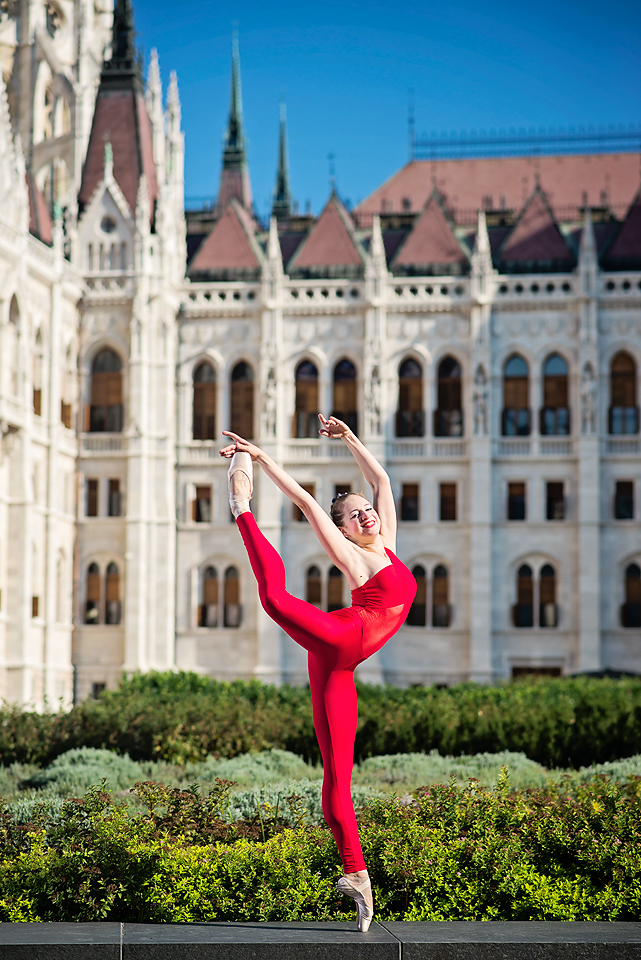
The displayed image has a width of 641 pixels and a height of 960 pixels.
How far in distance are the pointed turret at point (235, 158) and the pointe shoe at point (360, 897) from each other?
4945 cm

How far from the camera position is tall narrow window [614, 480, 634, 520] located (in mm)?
42625

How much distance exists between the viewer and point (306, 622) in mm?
8609

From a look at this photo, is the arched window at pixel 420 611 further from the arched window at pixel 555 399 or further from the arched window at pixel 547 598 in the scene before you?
the arched window at pixel 555 399

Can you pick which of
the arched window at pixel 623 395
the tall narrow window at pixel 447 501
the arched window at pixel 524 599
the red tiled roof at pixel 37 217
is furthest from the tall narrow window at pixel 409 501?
the red tiled roof at pixel 37 217

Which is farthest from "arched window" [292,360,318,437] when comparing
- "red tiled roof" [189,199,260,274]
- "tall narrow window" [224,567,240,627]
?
"tall narrow window" [224,567,240,627]

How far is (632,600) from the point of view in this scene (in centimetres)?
4219

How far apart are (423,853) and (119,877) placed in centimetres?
229

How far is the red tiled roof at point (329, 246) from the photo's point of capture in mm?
44594

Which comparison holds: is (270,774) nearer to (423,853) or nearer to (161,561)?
(423,853)

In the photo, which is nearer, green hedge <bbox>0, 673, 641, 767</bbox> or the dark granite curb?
the dark granite curb

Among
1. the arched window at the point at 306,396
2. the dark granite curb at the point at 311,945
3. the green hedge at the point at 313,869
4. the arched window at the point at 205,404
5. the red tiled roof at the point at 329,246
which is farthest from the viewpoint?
the red tiled roof at the point at 329,246

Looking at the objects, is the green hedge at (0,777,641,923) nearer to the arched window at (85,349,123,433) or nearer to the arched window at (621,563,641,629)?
the arched window at (621,563,641,629)

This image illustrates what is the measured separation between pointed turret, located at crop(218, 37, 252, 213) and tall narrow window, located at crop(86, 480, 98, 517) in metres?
18.1

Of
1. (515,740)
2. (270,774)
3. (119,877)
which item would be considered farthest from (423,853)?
(515,740)
